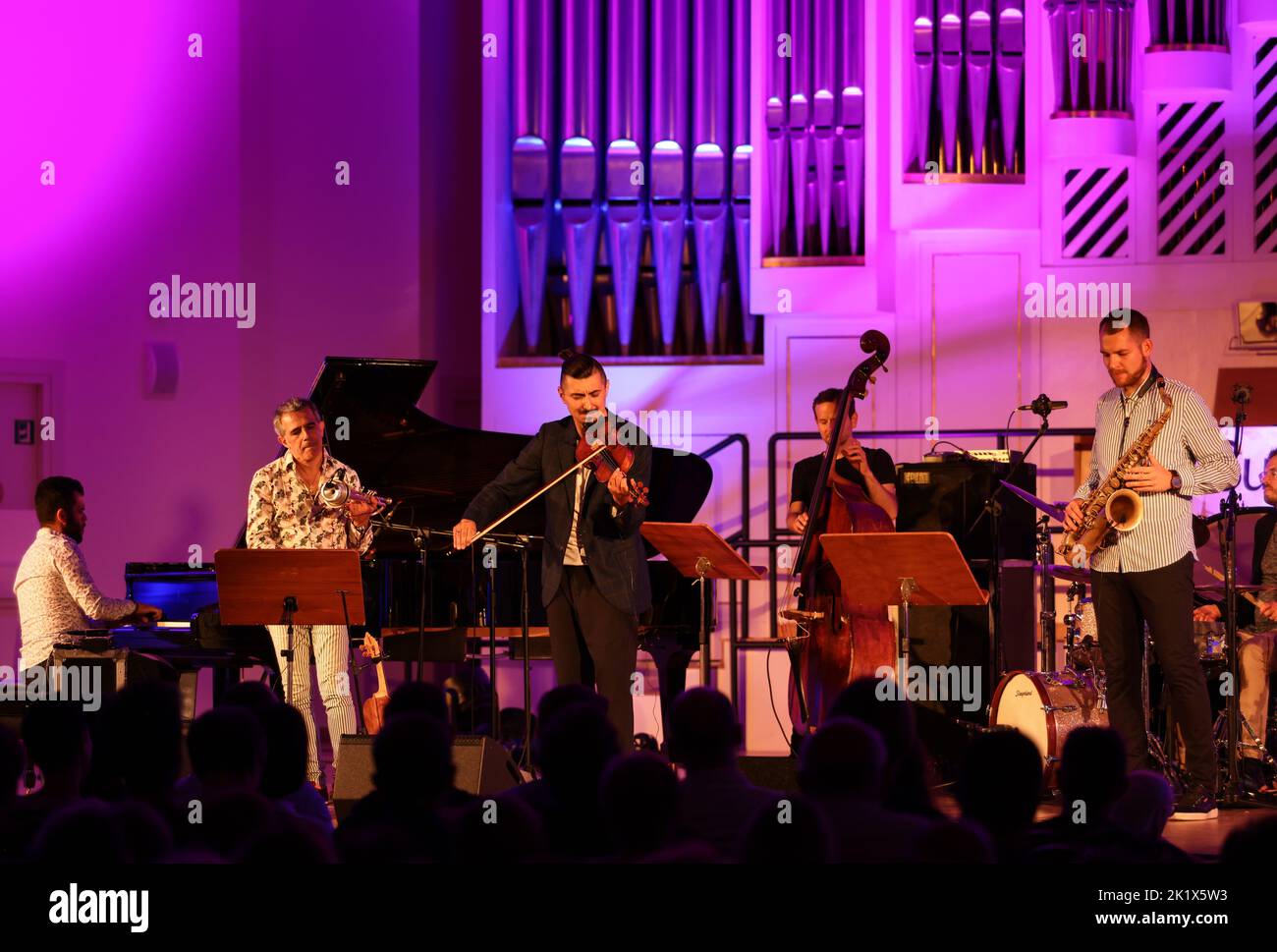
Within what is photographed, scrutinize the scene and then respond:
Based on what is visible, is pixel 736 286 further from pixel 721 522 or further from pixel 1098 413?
pixel 1098 413

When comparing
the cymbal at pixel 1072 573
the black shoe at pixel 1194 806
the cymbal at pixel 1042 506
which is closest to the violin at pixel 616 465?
the cymbal at pixel 1042 506

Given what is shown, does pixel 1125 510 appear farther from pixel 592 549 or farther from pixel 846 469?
pixel 592 549

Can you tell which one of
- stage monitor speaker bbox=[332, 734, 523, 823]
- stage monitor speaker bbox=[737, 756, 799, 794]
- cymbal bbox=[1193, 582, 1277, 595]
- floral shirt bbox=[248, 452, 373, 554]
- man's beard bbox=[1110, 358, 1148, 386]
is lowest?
stage monitor speaker bbox=[737, 756, 799, 794]

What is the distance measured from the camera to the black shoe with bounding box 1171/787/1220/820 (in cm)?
551

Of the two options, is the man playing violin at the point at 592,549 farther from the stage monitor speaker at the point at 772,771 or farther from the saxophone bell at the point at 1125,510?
the saxophone bell at the point at 1125,510

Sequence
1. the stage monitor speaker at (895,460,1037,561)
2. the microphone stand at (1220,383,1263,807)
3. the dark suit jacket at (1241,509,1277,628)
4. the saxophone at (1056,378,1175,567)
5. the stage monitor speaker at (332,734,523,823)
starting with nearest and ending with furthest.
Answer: the stage monitor speaker at (332,734,523,823) → the saxophone at (1056,378,1175,567) → the microphone stand at (1220,383,1263,807) → the stage monitor speaker at (895,460,1037,561) → the dark suit jacket at (1241,509,1277,628)

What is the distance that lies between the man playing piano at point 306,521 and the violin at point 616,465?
1.06 meters

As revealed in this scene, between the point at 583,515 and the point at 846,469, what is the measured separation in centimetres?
179

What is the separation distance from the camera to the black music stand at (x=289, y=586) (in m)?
5.58

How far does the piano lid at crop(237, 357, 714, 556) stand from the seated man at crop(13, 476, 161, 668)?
119cm

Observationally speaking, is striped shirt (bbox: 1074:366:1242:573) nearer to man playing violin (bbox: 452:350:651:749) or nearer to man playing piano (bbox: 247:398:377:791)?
man playing violin (bbox: 452:350:651:749)

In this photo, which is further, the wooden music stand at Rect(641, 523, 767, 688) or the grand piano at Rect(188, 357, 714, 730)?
the grand piano at Rect(188, 357, 714, 730)

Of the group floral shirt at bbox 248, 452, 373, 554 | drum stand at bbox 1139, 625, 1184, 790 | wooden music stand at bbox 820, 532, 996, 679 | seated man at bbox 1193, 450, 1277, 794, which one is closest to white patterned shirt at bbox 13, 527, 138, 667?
floral shirt at bbox 248, 452, 373, 554

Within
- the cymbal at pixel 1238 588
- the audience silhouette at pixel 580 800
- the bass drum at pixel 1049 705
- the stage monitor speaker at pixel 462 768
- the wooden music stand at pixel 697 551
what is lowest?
the bass drum at pixel 1049 705
